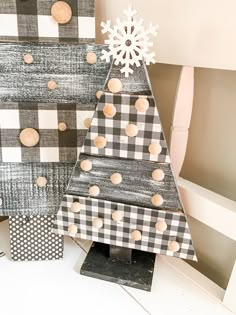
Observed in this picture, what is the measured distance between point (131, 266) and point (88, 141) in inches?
12.0

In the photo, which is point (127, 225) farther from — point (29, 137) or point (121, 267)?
point (29, 137)

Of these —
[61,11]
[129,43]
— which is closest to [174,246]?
[129,43]

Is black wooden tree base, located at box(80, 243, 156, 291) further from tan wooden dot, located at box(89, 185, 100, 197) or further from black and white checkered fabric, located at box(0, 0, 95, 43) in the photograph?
black and white checkered fabric, located at box(0, 0, 95, 43)

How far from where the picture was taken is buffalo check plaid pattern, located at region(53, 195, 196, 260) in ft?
2.03

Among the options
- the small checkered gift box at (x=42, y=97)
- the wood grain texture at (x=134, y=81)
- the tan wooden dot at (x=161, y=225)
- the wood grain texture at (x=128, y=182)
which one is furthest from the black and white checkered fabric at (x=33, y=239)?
the wood grain texture at (x=134, y=81)

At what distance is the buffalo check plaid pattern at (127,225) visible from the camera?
0.62m

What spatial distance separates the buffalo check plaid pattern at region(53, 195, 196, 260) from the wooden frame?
0.06 meters

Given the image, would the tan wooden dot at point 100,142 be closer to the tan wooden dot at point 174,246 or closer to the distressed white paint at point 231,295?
the tan wooden dot at point 174,246

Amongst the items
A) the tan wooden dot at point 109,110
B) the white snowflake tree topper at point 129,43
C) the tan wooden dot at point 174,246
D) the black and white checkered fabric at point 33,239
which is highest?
the white snowflake tree topper at point 129,43

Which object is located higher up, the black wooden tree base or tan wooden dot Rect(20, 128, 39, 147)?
tan wooden dot Rect(20, 128, 39, 147)

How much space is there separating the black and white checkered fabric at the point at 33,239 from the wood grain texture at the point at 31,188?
29mm

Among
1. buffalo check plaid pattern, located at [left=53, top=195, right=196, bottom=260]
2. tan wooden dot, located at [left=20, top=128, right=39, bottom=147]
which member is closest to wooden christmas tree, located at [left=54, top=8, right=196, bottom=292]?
buffalo check plaid pattern, located at [left=53, top=195, right=196, bottom=260]

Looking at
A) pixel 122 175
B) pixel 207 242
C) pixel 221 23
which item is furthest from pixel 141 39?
pixel 207 242

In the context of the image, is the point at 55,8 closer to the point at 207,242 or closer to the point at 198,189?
the point at 198,189
